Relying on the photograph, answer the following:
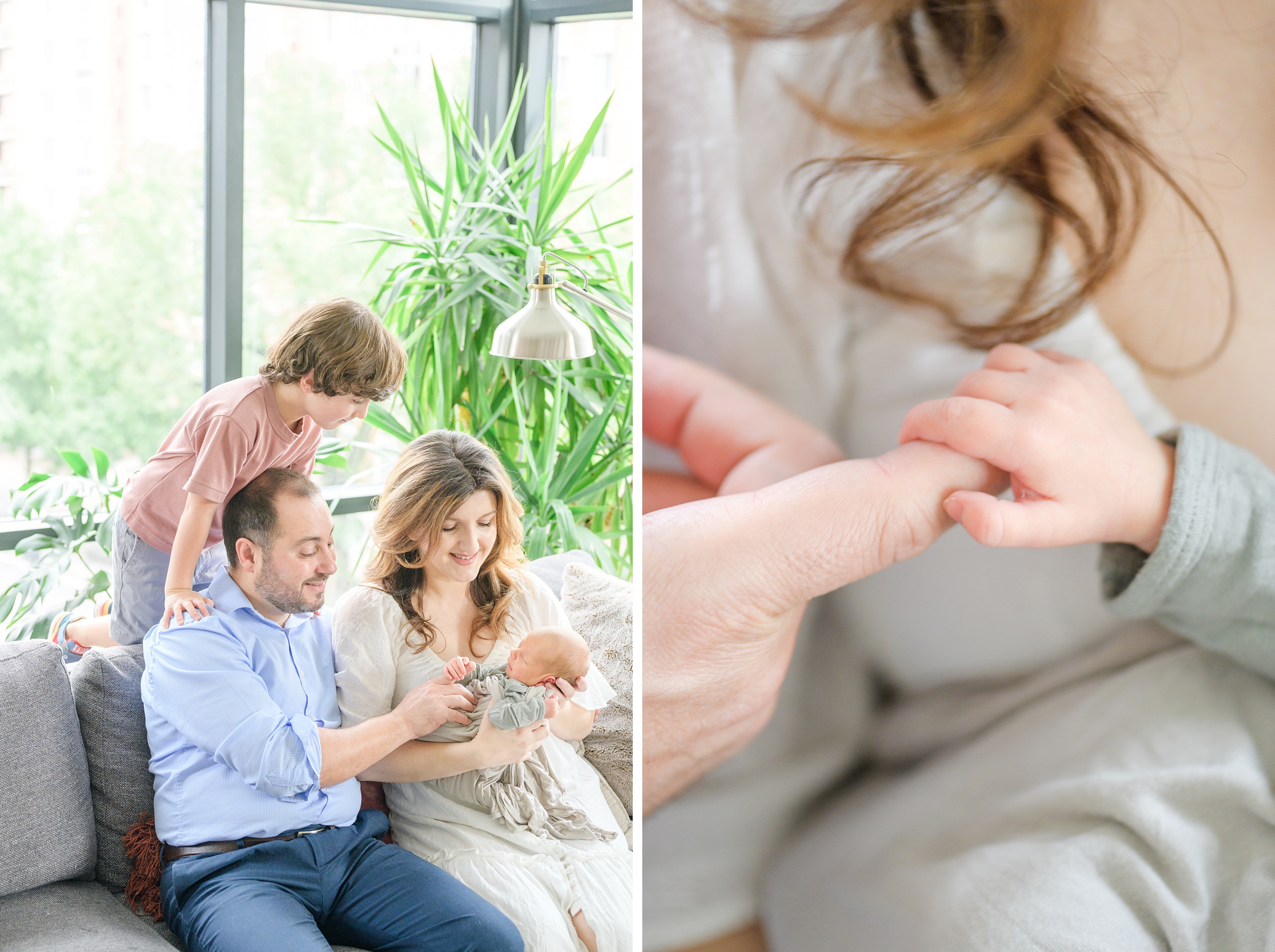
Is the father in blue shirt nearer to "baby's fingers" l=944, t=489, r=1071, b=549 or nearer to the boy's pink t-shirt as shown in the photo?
the boy's pink t-shirt

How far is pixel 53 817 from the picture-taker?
3.92 feet

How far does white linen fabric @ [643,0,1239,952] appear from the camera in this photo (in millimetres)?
505

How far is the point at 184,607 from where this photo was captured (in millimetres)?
1201

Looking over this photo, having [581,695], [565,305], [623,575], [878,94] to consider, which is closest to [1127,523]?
[878,94]

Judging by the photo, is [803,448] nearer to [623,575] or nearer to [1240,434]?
[1240,434]

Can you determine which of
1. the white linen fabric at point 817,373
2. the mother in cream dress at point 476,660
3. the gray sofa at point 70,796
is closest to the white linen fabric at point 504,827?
the mother in cream dress at point 476,660

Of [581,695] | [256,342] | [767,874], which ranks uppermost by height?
[256,342]

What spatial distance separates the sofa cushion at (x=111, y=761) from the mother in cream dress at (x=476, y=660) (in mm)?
313

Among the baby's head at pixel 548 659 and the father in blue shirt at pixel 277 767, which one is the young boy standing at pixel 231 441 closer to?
the father in blue shirt at pixel 277 767

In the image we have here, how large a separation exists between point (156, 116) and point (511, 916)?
170 cm

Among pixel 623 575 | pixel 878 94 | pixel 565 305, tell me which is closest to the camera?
pixel 878 94

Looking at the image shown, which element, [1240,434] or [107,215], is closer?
[1240,434]

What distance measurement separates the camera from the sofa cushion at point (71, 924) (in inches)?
42.8

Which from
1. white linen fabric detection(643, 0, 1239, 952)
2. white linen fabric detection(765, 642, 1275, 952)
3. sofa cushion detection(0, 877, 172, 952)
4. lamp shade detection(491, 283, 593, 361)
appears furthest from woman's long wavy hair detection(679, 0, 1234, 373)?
sofa cushion detection(0, 877, 172, 952)
